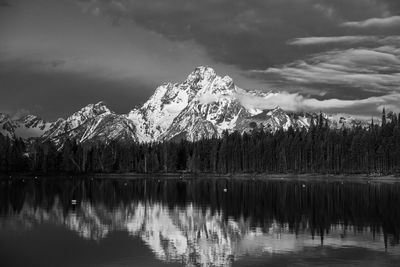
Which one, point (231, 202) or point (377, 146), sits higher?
point (377, 146)

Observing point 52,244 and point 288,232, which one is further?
point 288,232

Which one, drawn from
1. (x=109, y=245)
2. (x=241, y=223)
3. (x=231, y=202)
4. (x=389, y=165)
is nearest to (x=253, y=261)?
(x=109, y=245)

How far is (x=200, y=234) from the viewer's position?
165ft

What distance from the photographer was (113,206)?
78.4 m

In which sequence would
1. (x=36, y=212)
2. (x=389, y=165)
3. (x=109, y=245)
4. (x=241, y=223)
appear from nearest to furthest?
(x=109, y=245), (x=241, y=223), (x=36, y=212), (x=389, y=165)

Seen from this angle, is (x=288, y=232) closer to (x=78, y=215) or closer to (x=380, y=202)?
(x=78, y=215)

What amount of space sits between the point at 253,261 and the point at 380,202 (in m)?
50.5

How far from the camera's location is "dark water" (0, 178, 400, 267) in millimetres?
38438

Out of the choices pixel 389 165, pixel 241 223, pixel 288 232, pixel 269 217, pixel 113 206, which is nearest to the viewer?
pixel 288 232

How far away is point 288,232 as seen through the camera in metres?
51.2

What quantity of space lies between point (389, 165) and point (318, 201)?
11431 cm

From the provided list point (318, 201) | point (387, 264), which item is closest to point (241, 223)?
point (387, 264)

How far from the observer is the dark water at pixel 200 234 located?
3844cm

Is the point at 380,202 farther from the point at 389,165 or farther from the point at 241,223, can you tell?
the point at 389,165
